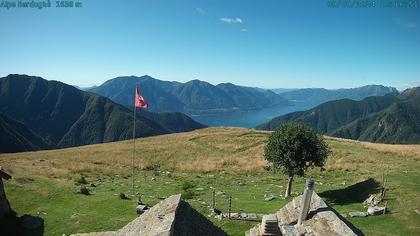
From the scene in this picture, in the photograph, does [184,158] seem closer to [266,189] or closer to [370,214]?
[266,189]

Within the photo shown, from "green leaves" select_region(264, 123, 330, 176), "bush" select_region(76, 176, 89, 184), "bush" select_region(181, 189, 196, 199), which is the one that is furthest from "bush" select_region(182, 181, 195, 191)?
"bush" select_region(76, 176, 89, 184)

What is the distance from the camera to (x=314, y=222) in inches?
533

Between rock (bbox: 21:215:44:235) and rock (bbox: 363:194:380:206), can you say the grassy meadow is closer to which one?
rock (bbox: 21:215:44:235)

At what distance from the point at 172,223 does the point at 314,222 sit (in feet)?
17.3

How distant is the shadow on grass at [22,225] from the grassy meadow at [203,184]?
672 millimetres

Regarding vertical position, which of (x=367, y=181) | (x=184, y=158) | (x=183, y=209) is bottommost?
(x=184, y=158)

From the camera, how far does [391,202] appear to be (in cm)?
2988

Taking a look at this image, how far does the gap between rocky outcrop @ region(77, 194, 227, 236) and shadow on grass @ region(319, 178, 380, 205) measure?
2134cm

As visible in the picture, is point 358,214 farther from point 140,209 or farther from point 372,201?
point 140,209

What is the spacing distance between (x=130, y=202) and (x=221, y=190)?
10953 millimetres

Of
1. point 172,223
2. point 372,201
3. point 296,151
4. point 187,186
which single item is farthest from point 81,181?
point 172,223

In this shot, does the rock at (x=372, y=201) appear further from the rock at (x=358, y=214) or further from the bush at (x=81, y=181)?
the bush at (x=81, y=181)

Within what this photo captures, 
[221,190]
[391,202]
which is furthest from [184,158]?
[391,202]

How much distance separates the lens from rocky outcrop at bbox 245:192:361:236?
12625 mm
